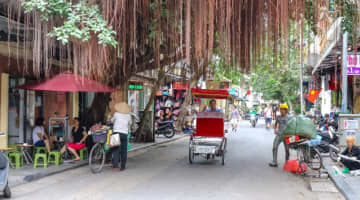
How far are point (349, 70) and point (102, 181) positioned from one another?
26.3 ft

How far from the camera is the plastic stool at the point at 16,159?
1005 centimetres

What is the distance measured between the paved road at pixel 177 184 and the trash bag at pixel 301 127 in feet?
3.50

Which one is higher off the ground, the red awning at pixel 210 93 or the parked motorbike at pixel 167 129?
the red awning at pixel 210 93

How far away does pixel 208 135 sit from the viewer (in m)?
11.8

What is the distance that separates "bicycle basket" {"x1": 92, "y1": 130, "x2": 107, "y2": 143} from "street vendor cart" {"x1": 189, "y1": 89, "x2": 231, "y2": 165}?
2480 mm

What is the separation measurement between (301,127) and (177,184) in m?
3.58

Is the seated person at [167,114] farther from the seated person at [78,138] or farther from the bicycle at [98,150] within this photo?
the bicycle at [98,150]

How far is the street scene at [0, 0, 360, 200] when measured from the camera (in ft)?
22.4

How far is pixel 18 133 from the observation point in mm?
11930

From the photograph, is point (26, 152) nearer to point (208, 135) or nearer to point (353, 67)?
point (208, 135)

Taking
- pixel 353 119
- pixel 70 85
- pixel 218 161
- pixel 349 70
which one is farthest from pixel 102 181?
pixel 349 70

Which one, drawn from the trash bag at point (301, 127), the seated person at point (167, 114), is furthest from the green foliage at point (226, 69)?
the seated person at point (167, 114)

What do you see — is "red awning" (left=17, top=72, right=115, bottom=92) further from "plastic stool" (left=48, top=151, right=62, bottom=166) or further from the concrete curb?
the concrete curb

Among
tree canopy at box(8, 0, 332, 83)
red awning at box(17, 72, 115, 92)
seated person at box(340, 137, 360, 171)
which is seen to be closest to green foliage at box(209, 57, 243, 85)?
tree canopy at box(8, 0, 332, 83)
